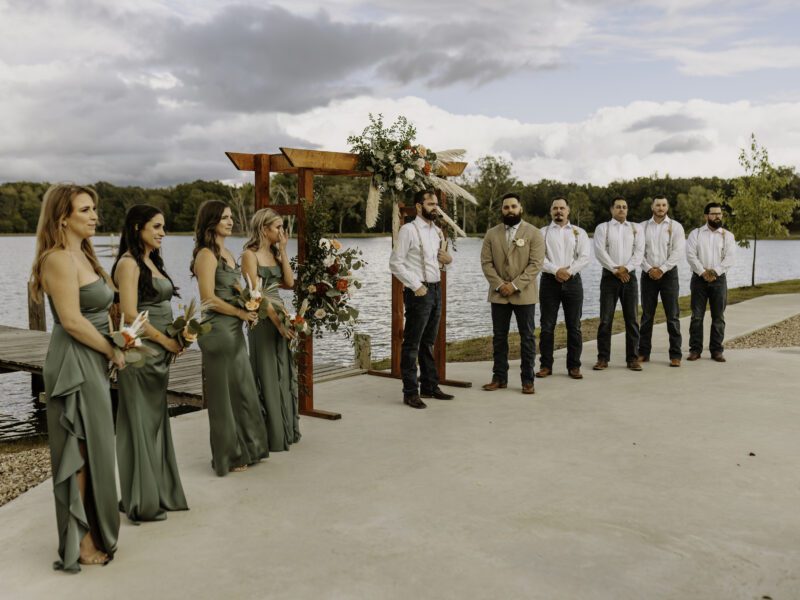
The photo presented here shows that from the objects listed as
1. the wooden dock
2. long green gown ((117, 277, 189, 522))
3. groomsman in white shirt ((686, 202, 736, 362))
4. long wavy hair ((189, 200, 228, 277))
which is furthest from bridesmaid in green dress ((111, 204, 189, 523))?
groomsman in white shirt ((686, 202, 736, 362))

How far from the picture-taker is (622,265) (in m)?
9.44

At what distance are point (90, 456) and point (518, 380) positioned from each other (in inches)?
232

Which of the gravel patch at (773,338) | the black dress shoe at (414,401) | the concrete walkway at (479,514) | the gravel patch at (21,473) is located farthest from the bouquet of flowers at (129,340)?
the gravel patch at (773,338)

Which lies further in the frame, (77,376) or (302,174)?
(302,174)

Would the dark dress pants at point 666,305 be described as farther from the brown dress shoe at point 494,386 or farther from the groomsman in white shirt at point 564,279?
the brown dress shoe at point 494,386

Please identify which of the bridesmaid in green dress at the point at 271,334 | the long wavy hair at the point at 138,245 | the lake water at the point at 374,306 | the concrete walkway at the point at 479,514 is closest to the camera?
the concrete walkway at the point at 479,514

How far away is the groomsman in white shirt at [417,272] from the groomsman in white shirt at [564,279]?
5.85 ft

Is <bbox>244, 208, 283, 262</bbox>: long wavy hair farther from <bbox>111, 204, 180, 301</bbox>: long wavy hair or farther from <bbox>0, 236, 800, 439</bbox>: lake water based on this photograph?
<bbox>111, 204, 180, 301</bbox>: long wavy hair

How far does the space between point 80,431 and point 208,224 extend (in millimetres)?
1882

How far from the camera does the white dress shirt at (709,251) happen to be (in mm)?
9938

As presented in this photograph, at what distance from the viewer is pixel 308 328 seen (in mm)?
6641

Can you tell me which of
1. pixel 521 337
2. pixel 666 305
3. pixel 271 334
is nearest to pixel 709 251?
pixel 666 305

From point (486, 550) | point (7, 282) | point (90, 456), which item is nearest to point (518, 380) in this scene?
point (486, 550)

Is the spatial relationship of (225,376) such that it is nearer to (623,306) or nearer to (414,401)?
(414,401)
